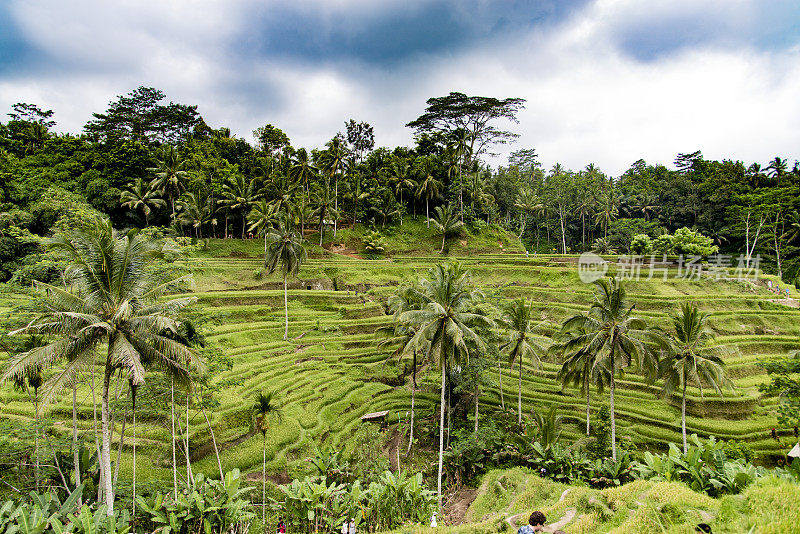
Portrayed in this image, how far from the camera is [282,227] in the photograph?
29969 mm

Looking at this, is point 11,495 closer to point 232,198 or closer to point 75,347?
point 75,347

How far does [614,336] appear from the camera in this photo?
18.4 m

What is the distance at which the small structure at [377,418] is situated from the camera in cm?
2172

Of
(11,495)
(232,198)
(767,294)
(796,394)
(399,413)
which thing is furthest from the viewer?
(232,198)

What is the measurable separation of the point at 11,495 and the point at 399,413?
1655 cm

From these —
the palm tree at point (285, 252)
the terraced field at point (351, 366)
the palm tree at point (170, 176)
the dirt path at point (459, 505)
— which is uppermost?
the palm tree at point (170, 176)

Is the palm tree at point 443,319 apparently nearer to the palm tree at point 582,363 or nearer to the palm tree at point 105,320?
the palm tree at point 582,363

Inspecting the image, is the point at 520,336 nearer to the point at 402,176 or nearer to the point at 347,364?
the point at 347,364

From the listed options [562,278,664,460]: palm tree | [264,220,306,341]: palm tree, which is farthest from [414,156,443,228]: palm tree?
[562,278,664,460]: palm tree

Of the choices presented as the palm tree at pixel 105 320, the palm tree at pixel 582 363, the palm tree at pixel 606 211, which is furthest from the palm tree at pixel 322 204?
the palm tree at pixel 606 211

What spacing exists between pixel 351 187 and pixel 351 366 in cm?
3231

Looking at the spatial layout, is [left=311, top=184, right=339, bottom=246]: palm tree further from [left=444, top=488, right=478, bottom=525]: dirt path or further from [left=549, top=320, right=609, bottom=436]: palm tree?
[left=444, top=488, right=478, bottom=525]: dirt path

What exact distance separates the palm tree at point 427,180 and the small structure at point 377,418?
36150mm

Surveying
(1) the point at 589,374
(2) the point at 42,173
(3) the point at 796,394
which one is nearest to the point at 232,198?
(2) the point at 42,173
